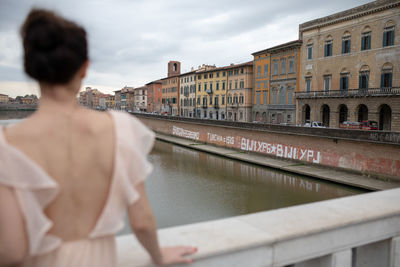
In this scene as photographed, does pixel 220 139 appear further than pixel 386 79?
Yes

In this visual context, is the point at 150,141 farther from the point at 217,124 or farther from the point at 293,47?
the point at 293,47

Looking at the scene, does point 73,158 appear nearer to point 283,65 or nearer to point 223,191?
point 223,191

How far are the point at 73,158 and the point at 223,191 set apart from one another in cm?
1338

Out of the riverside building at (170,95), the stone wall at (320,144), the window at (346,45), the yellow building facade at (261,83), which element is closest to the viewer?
the stone wall at (320,144)

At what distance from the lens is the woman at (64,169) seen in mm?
883

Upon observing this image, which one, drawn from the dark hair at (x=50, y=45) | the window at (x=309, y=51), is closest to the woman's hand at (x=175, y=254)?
the dark hair at (x=50, y=45)

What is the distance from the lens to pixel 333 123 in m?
26.7

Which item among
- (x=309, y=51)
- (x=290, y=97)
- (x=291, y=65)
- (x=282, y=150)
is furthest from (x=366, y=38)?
(x=282, y=150)

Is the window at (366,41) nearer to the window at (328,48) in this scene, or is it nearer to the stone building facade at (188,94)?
the window at (328,48)

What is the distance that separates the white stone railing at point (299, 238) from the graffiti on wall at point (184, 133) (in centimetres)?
2792

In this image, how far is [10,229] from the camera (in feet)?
2.88

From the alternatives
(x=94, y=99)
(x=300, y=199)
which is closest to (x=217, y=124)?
(x=300, y=199)

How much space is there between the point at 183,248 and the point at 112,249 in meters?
0.37

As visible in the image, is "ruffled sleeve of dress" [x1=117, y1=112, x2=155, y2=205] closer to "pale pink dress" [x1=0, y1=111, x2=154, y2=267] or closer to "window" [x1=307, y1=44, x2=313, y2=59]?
"pale pink dress" [x1=0, y1=111, x2=154, y2=267]
